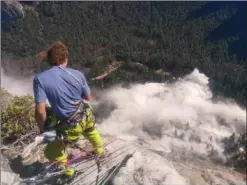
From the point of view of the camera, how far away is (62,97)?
4.30 m

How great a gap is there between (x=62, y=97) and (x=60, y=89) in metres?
0.10

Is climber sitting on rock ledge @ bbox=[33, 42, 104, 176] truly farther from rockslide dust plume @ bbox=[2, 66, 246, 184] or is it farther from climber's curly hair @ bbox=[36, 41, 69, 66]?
rockslide dust plume @ bbox=[2, 66, 246, 184]

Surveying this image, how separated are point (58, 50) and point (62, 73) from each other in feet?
0.81

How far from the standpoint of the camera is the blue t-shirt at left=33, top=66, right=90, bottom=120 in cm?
413

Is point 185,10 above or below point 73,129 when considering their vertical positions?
above

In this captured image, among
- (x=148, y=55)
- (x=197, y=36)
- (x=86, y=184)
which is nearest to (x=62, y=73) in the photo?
(x=86, y=184)

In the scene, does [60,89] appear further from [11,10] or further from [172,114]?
[11,10]

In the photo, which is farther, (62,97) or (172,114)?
(172,114)

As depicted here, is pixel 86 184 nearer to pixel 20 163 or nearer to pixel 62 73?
pixel 20 163

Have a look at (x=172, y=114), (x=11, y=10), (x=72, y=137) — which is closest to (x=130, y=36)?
(x=11, y=10)

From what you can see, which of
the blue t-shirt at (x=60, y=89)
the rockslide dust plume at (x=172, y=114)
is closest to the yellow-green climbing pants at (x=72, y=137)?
the blue t-shirt at (x=60, y=89)

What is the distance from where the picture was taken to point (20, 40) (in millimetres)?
53219

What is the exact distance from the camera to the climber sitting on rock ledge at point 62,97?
4156 millimetres

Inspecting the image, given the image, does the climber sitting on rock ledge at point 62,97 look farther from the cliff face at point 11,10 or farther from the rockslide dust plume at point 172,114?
the cliff face at point 11,10
